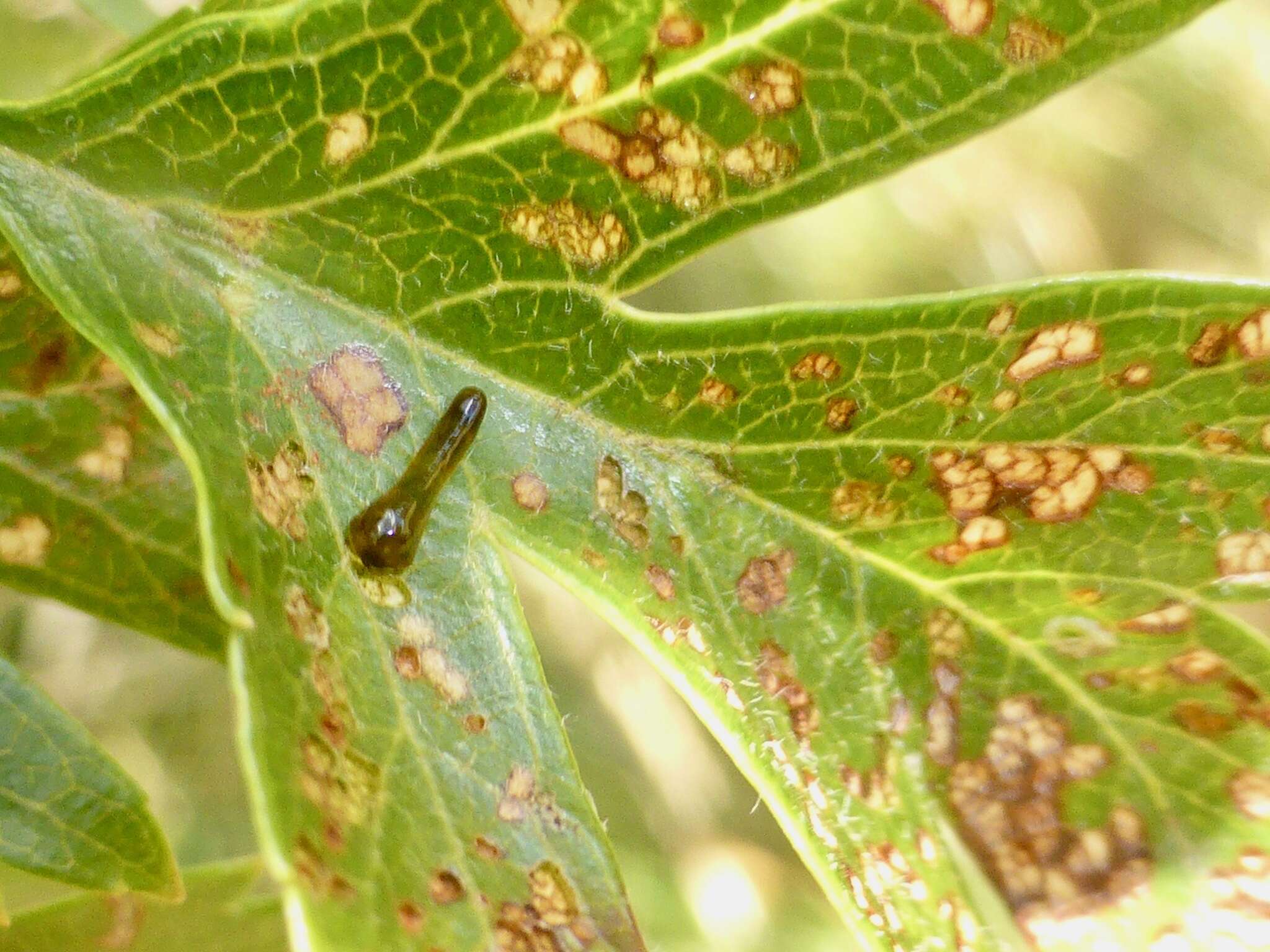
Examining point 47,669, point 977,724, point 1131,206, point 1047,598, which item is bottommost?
point 977,724

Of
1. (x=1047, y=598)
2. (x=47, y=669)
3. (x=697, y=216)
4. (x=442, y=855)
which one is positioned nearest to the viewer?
(x=442, y=855)

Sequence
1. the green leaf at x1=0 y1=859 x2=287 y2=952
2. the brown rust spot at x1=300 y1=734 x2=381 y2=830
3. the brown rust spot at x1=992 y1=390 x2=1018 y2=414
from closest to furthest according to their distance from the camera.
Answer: the brown rust spot at x1=300 y1=734 x2=381 y2=830, the brown rust spot at x1=992 y1=390 x2=1018 y2=414, the green leaf at x1=0 y1=859 x2=287 y2=952

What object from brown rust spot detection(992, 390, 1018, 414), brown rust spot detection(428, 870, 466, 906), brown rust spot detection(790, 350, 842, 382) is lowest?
brown rust spot detection(428, 870, 466, 906)

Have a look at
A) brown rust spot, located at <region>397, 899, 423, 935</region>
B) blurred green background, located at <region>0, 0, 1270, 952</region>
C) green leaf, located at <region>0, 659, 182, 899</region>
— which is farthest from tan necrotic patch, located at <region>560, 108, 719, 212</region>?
blurred green background, located at <region>0, 0, 1270, 952</region>

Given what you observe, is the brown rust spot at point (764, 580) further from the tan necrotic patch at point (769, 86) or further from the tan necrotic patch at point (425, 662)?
the tan necrotic patch at point (769, 86)

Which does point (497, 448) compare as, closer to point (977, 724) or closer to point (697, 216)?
point (697, 216)

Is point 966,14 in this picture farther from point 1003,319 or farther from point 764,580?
point 764,580

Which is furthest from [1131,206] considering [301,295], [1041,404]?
[301,295]

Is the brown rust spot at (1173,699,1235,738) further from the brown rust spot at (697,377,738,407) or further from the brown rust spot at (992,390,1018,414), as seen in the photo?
the brown rust spot at (697,377,738,407)
